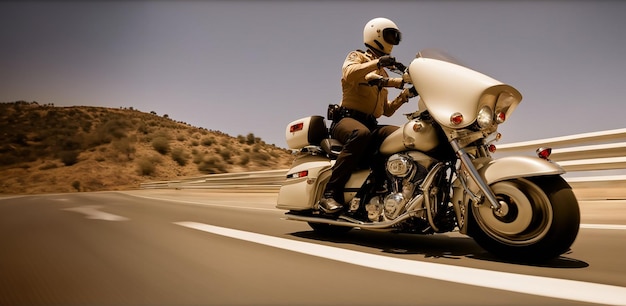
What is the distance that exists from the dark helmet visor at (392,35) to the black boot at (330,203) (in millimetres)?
1738

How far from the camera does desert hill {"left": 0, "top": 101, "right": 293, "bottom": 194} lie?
37500 millimetres

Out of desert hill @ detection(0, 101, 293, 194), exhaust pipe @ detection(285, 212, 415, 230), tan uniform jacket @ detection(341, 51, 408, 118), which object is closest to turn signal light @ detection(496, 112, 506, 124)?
exhaust pipe @ detection(285, 212, 415, 230)

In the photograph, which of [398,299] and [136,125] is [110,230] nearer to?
[398,299]

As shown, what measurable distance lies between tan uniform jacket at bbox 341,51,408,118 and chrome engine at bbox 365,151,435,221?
3.13 ft

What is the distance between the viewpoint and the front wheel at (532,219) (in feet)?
9.52

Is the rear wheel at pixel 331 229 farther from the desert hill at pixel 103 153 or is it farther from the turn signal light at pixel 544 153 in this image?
the desert hill at pixel 103 153

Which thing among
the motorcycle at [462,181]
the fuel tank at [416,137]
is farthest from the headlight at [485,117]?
the fuel tank at [416,137]

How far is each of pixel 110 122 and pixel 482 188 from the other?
6059 centimetres

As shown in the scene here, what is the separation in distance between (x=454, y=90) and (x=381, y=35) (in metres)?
1.42

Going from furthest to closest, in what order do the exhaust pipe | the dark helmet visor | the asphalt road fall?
the dark helmet visor
the exhaust pipe
the asphalt road

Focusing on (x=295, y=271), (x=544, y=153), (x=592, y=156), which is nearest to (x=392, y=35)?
(x=544, y=153)

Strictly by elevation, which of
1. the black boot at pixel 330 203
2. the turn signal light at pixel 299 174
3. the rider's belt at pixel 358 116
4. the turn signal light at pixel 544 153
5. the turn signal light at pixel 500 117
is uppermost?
the rider's belt at pixel 358 116

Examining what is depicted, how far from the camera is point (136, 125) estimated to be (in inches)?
2373

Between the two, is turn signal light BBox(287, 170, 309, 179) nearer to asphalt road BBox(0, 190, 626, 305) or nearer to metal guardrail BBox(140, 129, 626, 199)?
asphalt road BBox(0, 190, 626, 305)
